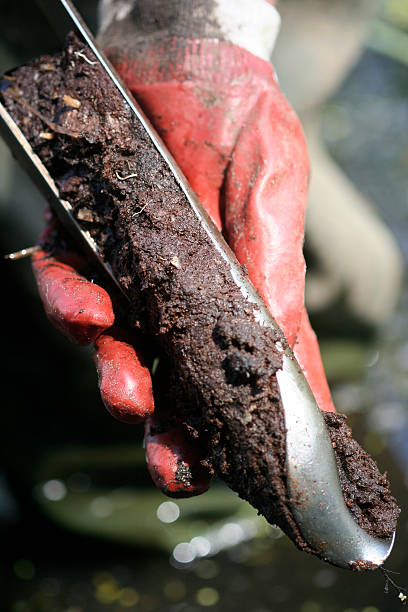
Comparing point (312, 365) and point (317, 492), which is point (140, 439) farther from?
point (317, 492)

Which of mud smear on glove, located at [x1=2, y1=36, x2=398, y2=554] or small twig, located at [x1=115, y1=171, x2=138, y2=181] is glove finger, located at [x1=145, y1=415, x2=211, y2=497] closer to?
mud smear on glove, located at [x1=2, y1=36, x2=398, y2=554]

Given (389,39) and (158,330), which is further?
(389,39)

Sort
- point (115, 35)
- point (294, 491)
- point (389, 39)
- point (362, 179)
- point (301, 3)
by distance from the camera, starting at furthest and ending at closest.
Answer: point (389, 39) < point (362, 179) < point (301, 3) < point (115, 35) < point (294, 491)

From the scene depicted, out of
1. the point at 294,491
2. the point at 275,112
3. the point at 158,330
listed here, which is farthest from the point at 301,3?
the point at 294,491

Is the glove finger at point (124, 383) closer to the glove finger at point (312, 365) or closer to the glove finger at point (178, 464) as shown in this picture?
the glove finger at point (178, 464)

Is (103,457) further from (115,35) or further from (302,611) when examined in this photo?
(115,35)

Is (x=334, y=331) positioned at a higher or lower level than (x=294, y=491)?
lower

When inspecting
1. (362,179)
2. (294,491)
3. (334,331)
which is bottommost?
(362,179)

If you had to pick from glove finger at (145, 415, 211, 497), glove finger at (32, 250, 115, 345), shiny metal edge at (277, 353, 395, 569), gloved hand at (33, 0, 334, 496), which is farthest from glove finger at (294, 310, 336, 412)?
glove finger at (32, 250, 115, 345)
